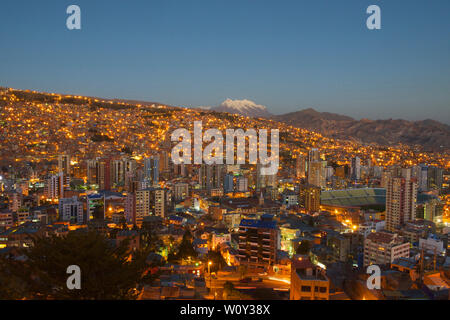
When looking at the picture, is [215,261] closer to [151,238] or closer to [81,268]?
[151,238]

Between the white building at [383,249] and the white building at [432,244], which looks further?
the white building at [432,244]

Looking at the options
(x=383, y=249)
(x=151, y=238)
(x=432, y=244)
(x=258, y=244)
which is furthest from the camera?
(x=151, y=238)

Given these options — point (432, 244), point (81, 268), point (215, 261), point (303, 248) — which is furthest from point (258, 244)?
point (81, 268)

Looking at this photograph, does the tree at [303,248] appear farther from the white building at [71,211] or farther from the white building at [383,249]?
the white building at [71,211]

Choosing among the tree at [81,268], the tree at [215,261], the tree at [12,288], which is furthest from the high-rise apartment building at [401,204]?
the tree at [12,288]

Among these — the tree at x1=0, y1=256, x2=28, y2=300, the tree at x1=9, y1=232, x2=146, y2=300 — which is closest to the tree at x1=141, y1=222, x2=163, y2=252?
the tree at x1=9, y1=232, x2=146, y2=300

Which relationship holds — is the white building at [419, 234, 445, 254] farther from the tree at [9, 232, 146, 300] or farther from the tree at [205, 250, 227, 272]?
the tree at [9, 232, 146, 300]
